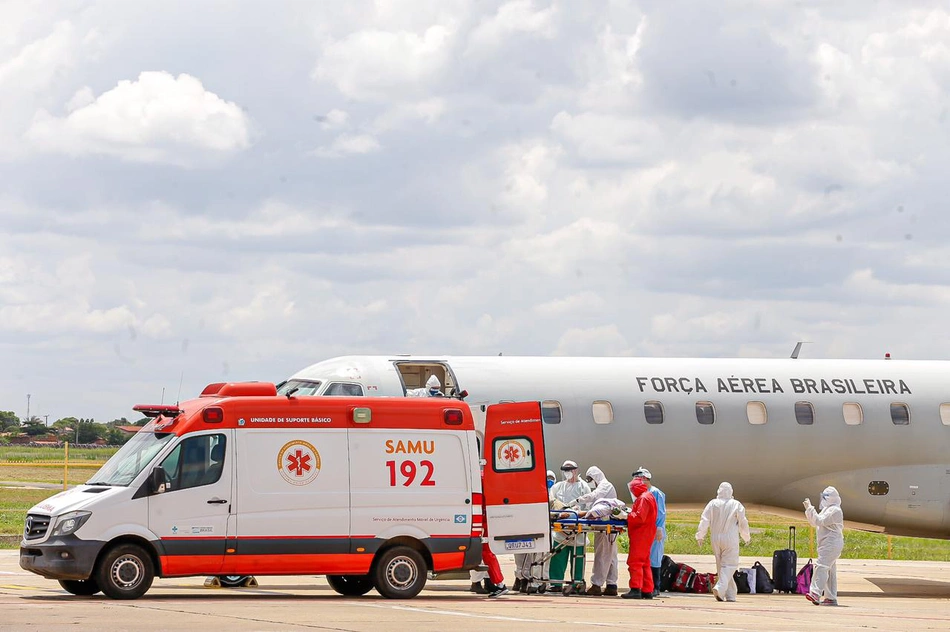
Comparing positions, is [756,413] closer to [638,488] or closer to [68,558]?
[638,488]

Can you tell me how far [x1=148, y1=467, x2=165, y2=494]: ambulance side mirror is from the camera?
1775 centimetres

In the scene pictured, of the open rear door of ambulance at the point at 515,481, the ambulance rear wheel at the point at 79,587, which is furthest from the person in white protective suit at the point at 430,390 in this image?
the ambulance rear wheel at the point at 79,587

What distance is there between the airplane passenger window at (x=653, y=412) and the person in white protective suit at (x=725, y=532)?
4.23m

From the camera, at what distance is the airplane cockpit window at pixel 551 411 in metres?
25.1

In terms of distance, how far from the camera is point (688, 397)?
2627 centimetres

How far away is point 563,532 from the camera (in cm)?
2166

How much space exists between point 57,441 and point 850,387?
9873cm

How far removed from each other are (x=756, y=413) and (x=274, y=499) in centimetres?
1170

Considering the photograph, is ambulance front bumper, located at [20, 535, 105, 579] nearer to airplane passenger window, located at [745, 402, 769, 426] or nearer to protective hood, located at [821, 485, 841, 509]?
protective hood, located at [821, 485, 841, 509]

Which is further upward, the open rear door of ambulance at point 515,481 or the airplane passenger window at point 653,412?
the airplane passenger window at point 653,412

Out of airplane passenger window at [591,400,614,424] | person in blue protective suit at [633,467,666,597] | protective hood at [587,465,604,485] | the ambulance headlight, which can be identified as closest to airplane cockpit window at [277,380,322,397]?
protective hood at [587,465,604,485]

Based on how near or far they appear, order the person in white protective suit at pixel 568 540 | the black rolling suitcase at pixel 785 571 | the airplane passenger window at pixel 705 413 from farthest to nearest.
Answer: the airplane passenger window at pixel 705 413
the black rolling suitcase at pixel 785 571
the person in white protective suit at pixel 568 540

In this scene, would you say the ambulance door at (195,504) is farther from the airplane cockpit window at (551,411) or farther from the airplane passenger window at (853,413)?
the airplane passenger window at (853,413)

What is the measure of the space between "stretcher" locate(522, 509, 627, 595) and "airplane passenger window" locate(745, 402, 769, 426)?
5.96m
